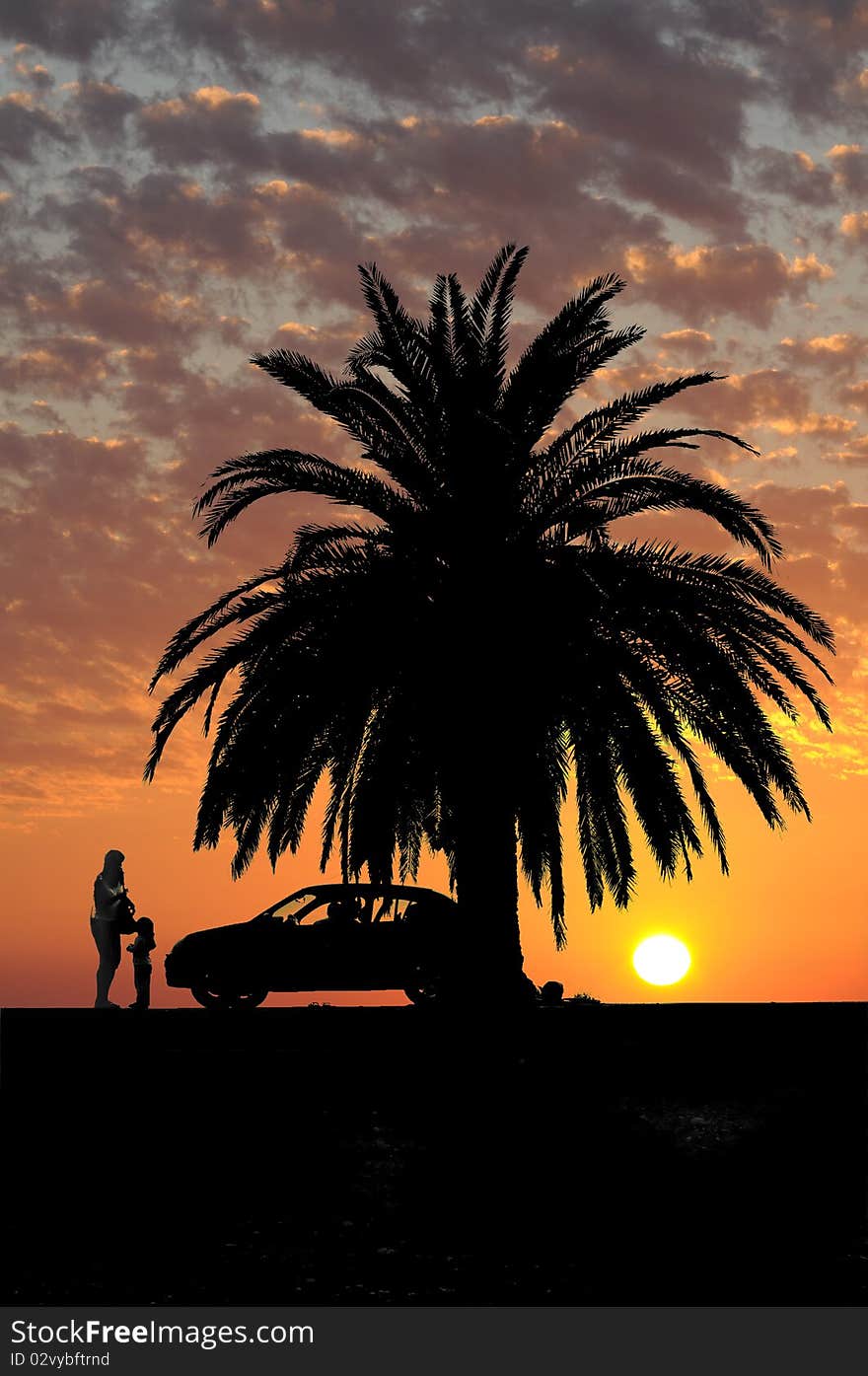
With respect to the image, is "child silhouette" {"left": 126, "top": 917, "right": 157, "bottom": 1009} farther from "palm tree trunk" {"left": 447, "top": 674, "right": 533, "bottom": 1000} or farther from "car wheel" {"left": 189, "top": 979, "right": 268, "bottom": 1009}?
"palm tree trunk" {"left": 447, "top": 674, "right": 533, "bottom": 1000}

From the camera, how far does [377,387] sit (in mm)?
22281

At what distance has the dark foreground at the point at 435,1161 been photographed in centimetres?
1227

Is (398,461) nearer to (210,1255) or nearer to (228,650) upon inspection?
(228,650)

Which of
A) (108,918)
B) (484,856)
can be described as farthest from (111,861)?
(484,856)

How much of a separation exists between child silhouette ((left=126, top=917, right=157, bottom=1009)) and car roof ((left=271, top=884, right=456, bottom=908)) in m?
1.87

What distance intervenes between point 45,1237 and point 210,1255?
1472 millimetres

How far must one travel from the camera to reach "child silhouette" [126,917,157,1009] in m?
19.2

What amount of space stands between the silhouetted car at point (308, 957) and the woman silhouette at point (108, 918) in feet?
3.53

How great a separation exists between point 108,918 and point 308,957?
2739 millimetres

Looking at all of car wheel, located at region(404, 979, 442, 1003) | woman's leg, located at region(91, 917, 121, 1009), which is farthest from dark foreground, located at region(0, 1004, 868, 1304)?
car wheel, located at region(404, 979, 442, 1003)

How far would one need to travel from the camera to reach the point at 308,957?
1997 cm

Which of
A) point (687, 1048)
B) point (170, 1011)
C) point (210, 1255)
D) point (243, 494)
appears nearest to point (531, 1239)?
point (210, 1255)

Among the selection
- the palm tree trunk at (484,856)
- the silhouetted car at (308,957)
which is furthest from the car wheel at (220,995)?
the palm tree trunk at (484,856)

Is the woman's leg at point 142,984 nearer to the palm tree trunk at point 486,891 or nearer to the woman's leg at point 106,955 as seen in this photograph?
the woman's leg at point 106,955
